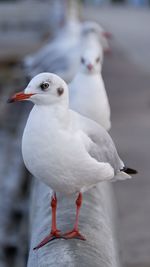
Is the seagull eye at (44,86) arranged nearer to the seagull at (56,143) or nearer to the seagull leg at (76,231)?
the seagull at (56,143)

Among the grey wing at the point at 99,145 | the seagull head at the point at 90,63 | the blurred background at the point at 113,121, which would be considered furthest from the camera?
the blurred background at the point at 113,121

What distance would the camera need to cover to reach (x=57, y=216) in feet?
12.9

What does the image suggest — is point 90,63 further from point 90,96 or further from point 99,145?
point 99,145

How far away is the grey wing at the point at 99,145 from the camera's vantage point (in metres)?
3.70

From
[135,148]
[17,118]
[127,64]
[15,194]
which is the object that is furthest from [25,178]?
[127,64]

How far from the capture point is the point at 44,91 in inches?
137

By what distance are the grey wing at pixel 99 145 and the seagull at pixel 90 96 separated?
0.62 meters

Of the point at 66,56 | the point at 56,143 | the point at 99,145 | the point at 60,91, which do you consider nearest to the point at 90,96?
the point at 99,145

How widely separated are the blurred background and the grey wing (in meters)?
1.55

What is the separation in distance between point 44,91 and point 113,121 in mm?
7111

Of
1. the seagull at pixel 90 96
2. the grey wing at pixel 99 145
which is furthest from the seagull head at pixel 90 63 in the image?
the grey wing at pixel 99 145

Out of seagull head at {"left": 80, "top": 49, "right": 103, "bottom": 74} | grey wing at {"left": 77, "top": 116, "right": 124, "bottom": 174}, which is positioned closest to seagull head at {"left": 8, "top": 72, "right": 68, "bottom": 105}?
grey wing at {"left": 77, "top": 116, "right": 124, "bottom": 174}

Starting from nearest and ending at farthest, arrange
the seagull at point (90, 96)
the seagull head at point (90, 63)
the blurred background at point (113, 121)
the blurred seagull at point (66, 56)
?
the seagull at point (90, 96)
the seagull head at point (90, 63)
the blurred seagull at point (66, 56)
the blurred background at point (113, 121)

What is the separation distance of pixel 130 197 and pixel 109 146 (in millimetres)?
3641
